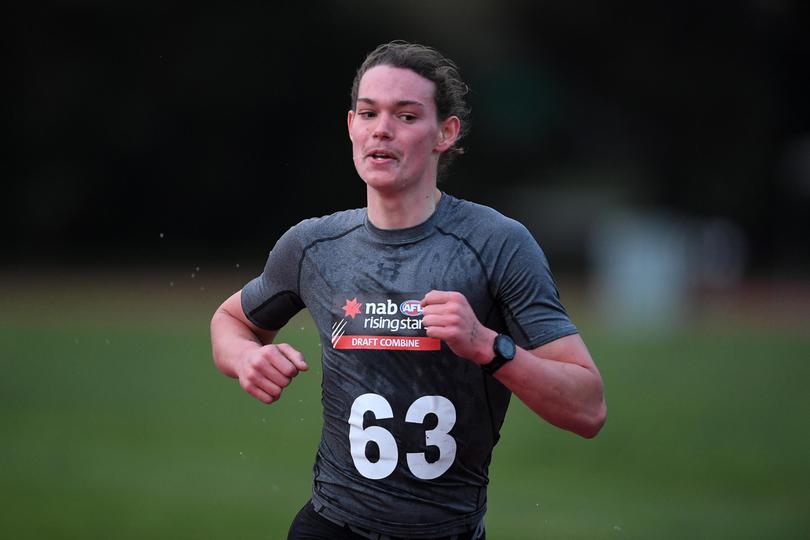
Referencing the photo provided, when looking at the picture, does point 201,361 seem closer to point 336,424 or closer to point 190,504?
point 190,504

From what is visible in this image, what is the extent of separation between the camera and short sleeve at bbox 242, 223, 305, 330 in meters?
4.25

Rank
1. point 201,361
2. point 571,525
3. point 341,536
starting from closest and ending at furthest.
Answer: point 341,536 → point 571,525 → point 201,361

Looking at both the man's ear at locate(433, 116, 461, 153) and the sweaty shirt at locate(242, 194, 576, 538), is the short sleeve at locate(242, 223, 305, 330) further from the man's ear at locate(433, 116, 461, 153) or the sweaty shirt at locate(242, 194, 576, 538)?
the man's ear at locate(433, 116, 461, 153)

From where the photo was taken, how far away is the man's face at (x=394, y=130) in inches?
158

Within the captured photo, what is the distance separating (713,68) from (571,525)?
24.5 m

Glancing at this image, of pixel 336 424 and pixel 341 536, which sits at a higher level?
pixel 336 424

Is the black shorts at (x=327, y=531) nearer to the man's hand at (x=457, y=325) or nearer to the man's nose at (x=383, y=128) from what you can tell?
the man's hand at (x=457, y=325)

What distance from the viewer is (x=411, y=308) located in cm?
393

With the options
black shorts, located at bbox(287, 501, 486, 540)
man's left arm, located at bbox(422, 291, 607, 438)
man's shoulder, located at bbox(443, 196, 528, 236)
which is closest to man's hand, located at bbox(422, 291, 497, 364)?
man's left arm, located at bbox(422, 291, 607, 438)

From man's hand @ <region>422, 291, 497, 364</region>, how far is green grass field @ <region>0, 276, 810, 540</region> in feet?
14.6

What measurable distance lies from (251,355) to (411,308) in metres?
0.55

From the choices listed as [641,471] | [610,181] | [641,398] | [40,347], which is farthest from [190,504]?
[610,181]

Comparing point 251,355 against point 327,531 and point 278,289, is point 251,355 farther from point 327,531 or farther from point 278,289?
point 327,531

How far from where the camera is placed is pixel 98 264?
28516 millimetres
